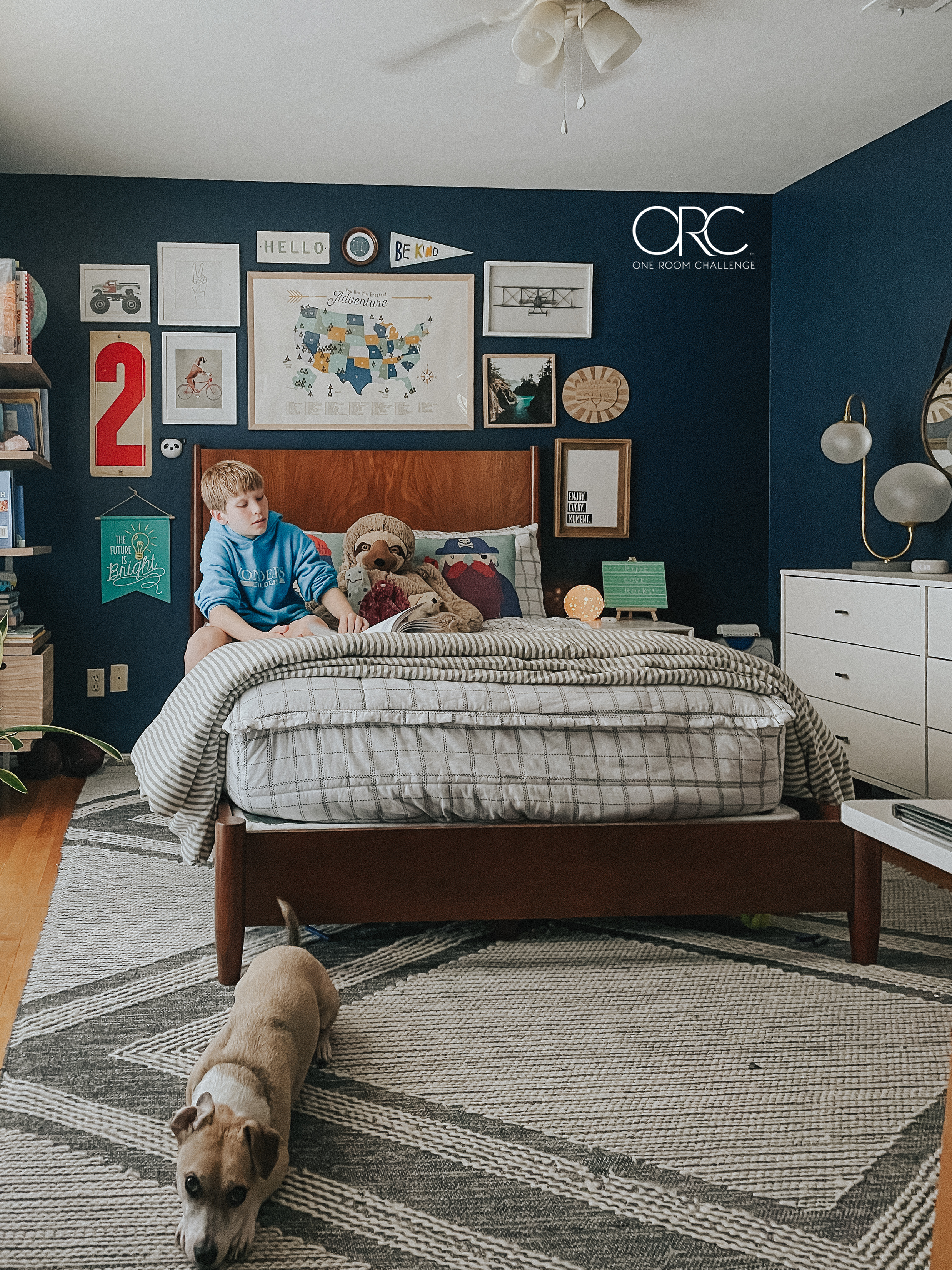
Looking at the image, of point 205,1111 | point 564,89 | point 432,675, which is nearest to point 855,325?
point 564,89

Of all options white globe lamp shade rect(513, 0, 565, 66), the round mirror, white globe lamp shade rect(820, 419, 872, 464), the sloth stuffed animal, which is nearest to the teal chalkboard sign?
the sloth stuffed animal

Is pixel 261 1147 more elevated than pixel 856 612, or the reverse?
pixel 856 612

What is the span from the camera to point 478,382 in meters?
4.43

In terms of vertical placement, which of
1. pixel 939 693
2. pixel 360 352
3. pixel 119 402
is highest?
pixel 360 352

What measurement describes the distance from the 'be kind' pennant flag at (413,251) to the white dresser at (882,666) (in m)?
1.96

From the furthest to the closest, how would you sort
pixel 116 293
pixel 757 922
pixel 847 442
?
pixel 116 293 < pixel 847 442 < pixel 757 922

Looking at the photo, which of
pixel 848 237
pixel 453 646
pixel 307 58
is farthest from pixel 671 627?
pixel 307 58

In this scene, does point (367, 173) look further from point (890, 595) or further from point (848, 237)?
point (890, 595)

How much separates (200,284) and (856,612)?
284 cm

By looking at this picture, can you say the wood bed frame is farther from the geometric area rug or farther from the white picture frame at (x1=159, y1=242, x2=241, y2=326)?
the white picture frame at (x1=159, y1=242, x2=241, y2=326)

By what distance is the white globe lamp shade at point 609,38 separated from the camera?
2623 millimetres

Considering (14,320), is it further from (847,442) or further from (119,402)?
(847,442)

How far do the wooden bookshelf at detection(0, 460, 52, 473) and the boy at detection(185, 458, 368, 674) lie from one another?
24.6 inches

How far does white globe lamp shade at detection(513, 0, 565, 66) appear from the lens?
103 inches
